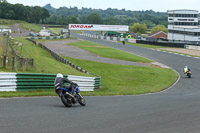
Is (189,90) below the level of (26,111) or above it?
below

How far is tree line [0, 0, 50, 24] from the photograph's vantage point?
152250mm

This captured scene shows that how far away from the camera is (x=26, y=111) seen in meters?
12.1

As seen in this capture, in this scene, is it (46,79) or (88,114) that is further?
(46,79)

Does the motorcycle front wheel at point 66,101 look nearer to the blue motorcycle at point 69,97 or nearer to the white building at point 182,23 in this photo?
the blue motorcycle at point 69,97

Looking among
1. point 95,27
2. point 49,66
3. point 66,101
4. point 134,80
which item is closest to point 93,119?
point 66,101

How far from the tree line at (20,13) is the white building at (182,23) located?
75344 millimetres

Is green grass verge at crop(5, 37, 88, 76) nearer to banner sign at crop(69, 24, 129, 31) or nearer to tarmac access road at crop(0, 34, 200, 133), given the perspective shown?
tarmac access road at crop(0, 34, 200, 133)

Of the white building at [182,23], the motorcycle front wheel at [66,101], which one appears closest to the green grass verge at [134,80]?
the motorcycle front wheel at [66,101]

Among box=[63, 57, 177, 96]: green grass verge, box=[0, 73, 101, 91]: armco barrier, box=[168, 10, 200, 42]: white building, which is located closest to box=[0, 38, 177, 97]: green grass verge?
box=[63, 57, 177, 96]: green grass verge

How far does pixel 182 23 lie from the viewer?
116250mm

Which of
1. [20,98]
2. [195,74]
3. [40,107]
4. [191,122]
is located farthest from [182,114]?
[195,74]

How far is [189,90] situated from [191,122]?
53.8 ft

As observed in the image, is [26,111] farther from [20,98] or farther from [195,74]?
[195,74]

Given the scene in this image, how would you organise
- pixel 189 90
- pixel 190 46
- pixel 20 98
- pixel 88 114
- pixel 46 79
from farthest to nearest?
A: pixel 190 46 → pixel 189 90 → pixel 46 79 → pixel 20 98 → pixel 88 114
